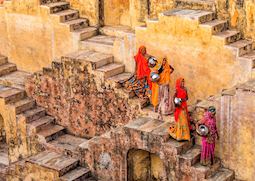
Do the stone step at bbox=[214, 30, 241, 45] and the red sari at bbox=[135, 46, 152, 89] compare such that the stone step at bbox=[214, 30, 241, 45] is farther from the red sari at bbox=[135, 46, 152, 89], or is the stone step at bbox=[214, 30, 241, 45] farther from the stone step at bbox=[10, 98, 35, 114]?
the stone step at bbox=[10, 98, 35, 114]

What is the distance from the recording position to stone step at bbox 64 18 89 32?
1850cm

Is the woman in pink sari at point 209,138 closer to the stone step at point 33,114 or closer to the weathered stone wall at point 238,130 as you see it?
the weathered stone wall at point 238,130

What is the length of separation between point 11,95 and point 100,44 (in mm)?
2914

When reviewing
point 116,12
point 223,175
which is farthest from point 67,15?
point 223,175

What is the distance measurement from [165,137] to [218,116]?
1.24 meters

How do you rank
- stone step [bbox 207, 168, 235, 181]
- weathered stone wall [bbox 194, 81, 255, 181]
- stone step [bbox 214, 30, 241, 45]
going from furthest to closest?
1. stone step [bbox 214, 30, 241, 45]
2. stone step [bbox 207, 168, 235, 181]
3. weathered stone wall [bbox 194, 81, 255, 181]

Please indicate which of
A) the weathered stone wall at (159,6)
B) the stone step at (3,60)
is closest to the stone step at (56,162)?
the weathered stone wall at (159,6)

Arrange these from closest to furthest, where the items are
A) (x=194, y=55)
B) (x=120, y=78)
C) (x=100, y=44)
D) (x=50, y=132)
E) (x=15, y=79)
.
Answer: (x=194, y=55) < (x=120, y=78) < (x=50, y=132) < (x=100, y=44) < (x=15, y=79)

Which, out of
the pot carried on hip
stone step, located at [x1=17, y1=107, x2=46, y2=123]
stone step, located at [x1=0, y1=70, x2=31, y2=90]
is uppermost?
the pot carried on hip

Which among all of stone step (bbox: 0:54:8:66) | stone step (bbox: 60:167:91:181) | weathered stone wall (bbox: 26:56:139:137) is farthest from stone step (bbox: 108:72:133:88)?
stone step (bbox: 0:54:8:66)

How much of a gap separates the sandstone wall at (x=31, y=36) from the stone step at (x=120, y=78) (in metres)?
2.03

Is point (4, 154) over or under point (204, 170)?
under

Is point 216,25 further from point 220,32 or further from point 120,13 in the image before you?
point 120,13

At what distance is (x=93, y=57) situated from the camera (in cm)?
1736
